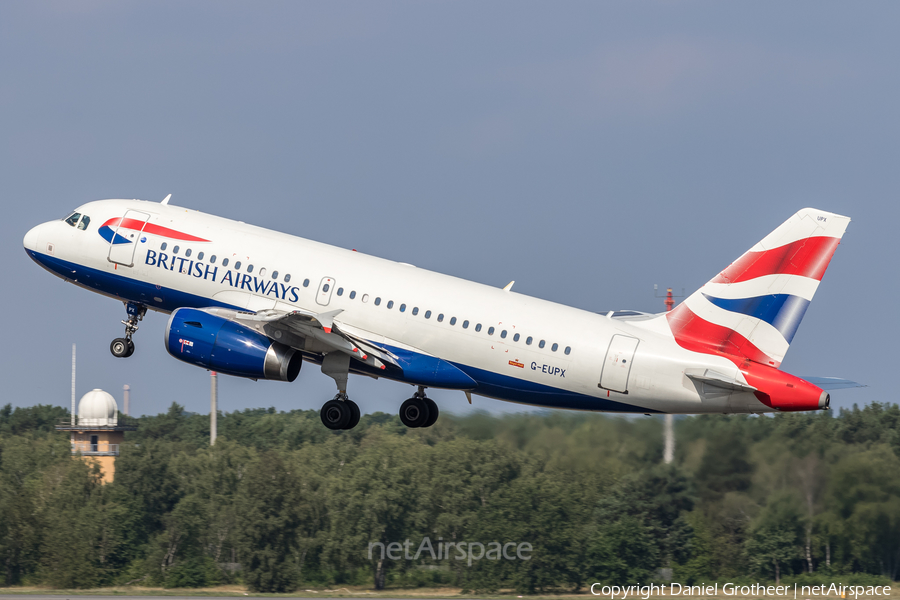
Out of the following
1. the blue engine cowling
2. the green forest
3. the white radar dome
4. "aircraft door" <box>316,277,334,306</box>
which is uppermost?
the white radar dome

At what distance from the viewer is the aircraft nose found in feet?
141

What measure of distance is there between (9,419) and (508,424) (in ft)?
423

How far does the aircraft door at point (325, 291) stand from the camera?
3831cm

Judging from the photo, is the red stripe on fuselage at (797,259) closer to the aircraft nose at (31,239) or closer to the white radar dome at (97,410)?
the aircraft nose at (31,239)

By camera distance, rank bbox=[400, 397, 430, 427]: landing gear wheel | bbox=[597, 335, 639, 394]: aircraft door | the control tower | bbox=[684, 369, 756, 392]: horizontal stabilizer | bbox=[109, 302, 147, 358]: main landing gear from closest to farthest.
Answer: bbox=[684, 369, 756, 392]: horizontal stabilizer → bbox=[597, 335, 639, 394]: aircraft door → bbox=[400, 397, 430, 427]: landing gear wheel → bbox=[109, 302, 147, 358]: main landing gear → the control tower

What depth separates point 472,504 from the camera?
8088cm

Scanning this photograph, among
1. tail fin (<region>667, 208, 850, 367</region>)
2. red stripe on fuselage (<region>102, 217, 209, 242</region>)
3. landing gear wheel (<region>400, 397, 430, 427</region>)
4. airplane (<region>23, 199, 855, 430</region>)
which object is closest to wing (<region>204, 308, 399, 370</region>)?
airplane (<region>23, 199, 855, 430</region>)

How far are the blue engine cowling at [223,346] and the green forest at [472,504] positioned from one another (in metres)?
12.3

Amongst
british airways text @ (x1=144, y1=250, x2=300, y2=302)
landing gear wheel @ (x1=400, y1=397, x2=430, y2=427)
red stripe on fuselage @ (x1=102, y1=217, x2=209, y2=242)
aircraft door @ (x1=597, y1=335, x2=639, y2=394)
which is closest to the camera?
aircraft door @ (x1=597, y1=335, x2=639, y2=394)

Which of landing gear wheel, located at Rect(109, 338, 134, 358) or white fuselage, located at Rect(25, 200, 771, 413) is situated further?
landing gear wheel, located at Rect(109, 338, 134, 358)

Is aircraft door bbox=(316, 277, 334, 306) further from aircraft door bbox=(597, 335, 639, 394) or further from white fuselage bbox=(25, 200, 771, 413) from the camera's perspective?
aircraft door bbox=(597, 335, 639, 394)

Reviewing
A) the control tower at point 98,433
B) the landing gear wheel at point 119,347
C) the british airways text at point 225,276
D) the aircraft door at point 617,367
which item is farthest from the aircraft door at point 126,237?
the control tower at point 98,433

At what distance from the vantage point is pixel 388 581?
286 feet

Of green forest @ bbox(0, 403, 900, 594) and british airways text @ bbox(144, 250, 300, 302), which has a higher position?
british airways text @ bbox(144, 250, 300, 302)
